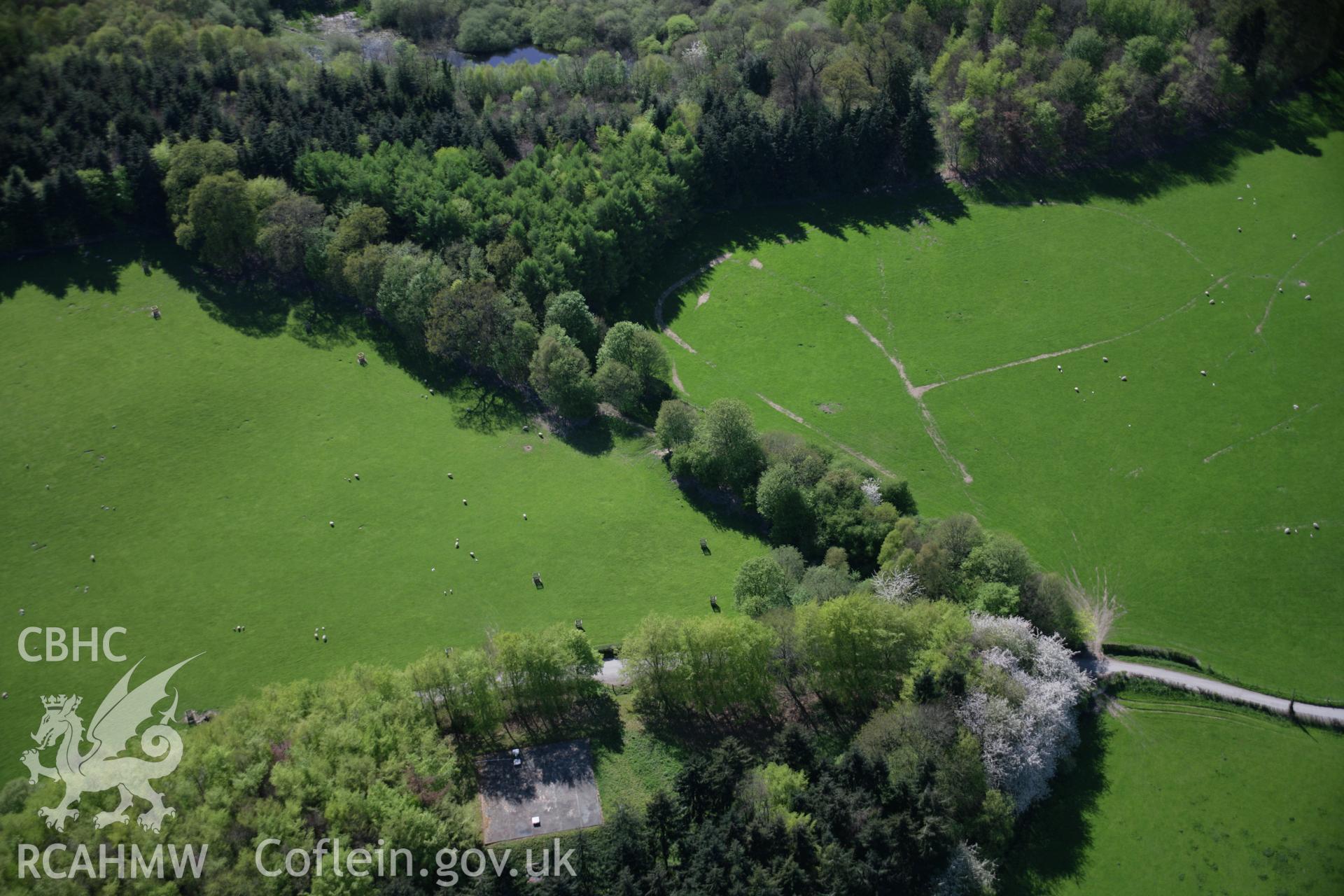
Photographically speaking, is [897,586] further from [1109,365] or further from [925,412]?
[1109,365]

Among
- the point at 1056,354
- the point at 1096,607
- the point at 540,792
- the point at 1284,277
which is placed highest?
the point at 1284,277

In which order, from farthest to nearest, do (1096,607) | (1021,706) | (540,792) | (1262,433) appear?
1. (1262,433)
2. (1096,607)
3. (1021,706)
4. (540,792)

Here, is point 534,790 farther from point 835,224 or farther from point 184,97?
point 184,97

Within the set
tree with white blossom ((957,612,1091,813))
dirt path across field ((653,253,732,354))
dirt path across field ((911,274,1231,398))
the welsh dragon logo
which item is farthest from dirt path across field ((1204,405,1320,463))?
the welsh dragon logo

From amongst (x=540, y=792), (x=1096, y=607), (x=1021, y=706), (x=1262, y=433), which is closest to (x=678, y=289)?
(x=1096, y=607)

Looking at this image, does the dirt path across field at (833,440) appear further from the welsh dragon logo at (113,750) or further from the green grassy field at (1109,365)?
the welsh dragon logo at (113,750)

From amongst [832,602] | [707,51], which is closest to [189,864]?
[832,602]

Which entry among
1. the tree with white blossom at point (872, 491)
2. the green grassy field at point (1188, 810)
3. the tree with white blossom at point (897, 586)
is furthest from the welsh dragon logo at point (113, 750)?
the green grassy field at point (1188, 810)
